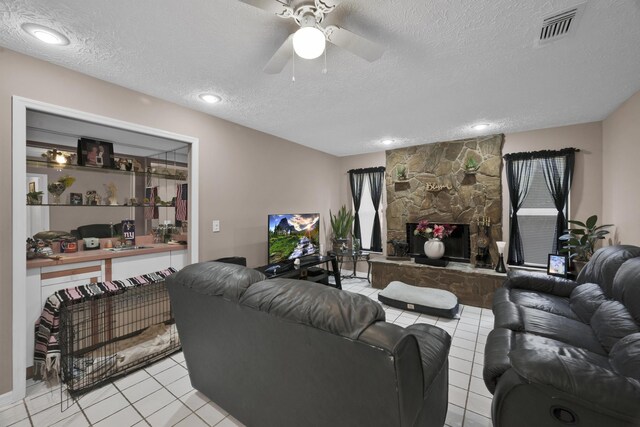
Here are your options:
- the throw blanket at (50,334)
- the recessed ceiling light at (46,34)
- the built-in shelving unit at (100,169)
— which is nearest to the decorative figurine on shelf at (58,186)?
the built-in shelving unit at (100,169)

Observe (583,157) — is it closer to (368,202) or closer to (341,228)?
(368,202)

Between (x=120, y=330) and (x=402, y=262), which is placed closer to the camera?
(x=120, y=330)

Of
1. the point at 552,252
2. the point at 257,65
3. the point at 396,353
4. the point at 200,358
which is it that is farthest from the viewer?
the point at 552,252

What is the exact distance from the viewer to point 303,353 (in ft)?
3.59

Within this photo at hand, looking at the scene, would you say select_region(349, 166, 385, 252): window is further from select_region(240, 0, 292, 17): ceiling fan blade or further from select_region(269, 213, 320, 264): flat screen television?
select_region(240, 0, 292, 17): ceiling fan blade

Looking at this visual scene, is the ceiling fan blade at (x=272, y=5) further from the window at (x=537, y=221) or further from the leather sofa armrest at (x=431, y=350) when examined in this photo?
the window at (x=537, y=221)

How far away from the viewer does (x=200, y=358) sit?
173cm

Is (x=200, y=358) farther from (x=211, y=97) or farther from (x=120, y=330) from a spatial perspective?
(x=211, y=97)

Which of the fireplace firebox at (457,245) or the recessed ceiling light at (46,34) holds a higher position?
the recessed ceiling light at (46,34)

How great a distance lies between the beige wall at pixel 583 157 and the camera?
10.9 ft

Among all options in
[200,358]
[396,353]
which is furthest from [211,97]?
[396,353]

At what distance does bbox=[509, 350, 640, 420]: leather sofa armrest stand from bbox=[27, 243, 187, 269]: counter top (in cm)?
311

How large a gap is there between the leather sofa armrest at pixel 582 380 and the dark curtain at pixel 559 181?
320 centimetres

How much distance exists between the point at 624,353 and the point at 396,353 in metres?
1.43
